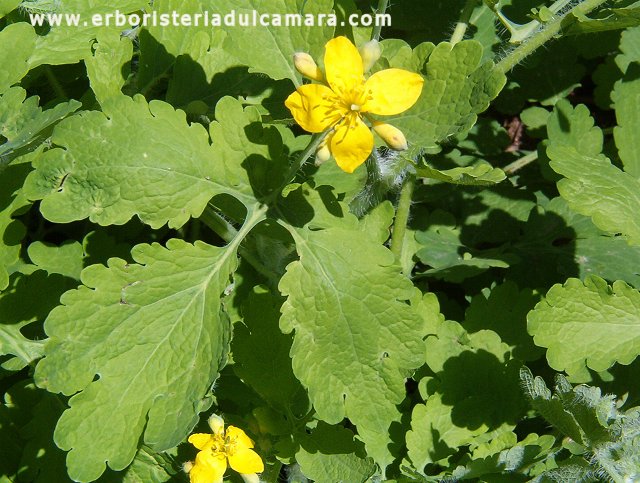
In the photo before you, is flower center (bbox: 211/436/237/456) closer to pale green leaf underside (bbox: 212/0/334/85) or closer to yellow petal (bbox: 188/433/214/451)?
yellow petal (bbox: 188/433/214/451)

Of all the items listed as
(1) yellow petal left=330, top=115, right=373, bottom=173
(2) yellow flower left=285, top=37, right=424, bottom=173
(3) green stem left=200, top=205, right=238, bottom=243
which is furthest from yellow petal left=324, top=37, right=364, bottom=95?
(3) green stem left=200, top=205, right=238, bottom=243

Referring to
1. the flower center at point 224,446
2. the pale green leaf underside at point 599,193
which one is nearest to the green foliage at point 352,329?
the flower center at point 224,446

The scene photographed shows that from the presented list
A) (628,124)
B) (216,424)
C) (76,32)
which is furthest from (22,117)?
(628,124)


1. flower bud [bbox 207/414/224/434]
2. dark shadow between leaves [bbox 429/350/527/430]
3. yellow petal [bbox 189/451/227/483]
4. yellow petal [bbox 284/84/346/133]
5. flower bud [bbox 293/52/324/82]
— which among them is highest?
flower bud [bbox 293/52/324/82]

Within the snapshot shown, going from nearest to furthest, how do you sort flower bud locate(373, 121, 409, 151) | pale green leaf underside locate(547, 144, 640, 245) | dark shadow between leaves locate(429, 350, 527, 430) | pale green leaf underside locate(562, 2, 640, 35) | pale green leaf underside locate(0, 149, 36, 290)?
flower bud locate(373, 121, 409, 151) < pale green leaf underside locate(562, 2, 640, 35) < pale green leaf underside locate(547, 144, 640, 245) < pale green leaf underside locate(0, 149, 36, 290) < dark shadow between leaves locate(429, 350, 527, 430)

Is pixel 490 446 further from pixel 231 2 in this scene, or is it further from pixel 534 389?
pixel 231 2

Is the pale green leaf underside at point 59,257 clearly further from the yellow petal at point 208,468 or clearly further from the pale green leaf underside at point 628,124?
the pale green leaf underside at point 628,124
